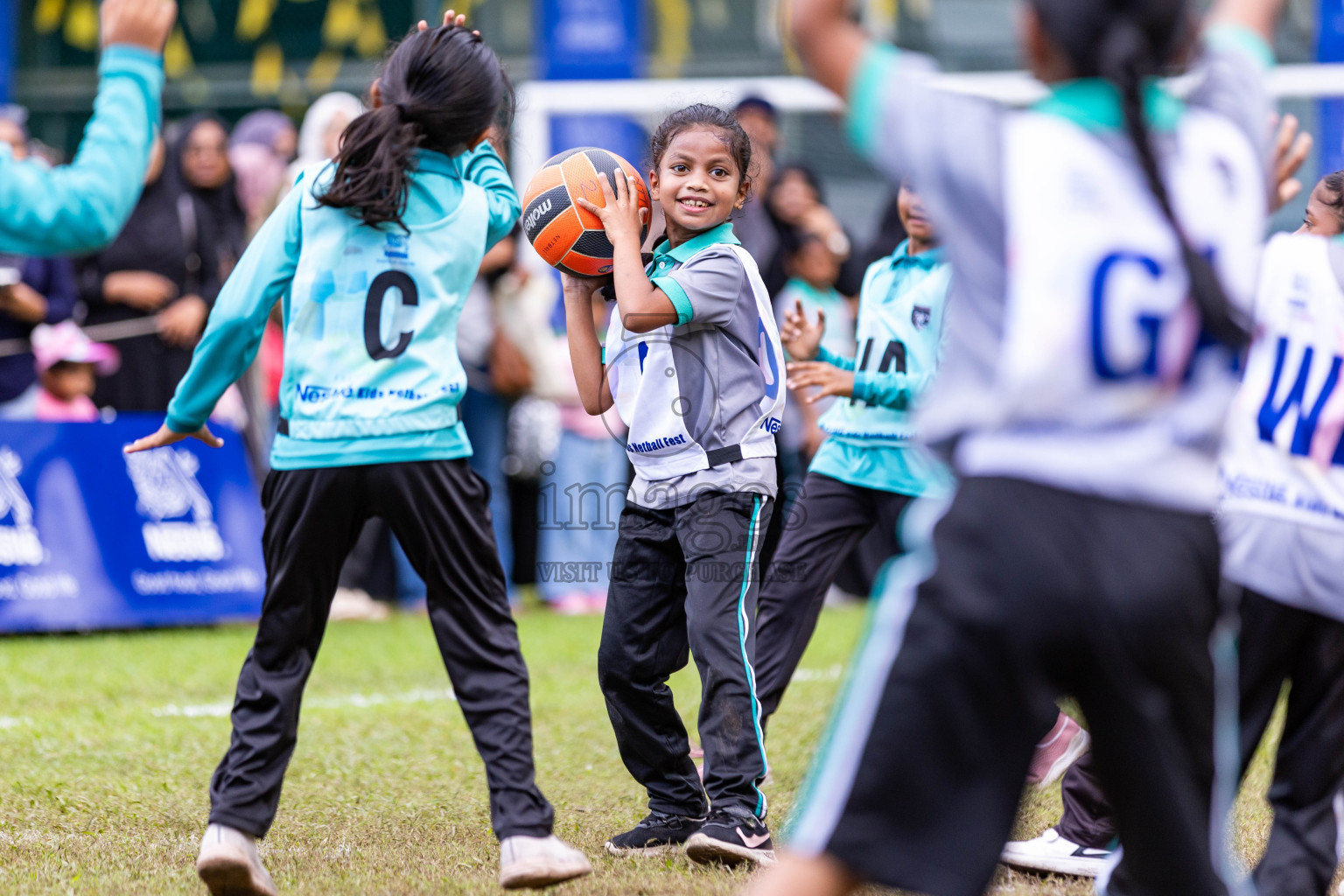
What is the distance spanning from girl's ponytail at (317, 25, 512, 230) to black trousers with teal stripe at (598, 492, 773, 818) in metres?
1.15

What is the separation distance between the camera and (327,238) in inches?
143

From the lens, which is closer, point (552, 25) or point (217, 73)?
point (552, 25)

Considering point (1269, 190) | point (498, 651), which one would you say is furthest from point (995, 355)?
point (498, 651)

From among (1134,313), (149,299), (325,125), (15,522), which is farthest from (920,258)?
(149,299)

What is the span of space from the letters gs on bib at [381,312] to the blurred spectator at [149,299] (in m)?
5.97

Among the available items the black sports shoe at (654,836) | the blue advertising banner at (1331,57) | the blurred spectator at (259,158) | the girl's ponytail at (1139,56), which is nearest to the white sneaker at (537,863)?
the black sports shoe at (654,836)

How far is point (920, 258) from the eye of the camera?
205 inches

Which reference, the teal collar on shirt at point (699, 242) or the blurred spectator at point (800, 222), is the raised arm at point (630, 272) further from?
the blurred spectator at point (800, 222)

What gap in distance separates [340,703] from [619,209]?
3169 millimetres

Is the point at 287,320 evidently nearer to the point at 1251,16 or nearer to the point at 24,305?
the point at 1251,16

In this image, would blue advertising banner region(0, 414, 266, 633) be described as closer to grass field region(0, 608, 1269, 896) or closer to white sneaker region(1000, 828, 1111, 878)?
grass field region(0, 608, 1269, 896)

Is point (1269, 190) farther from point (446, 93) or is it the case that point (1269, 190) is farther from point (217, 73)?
point (217, 73)

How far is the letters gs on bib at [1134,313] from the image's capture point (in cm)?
216

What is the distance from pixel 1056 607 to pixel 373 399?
1922 mm
